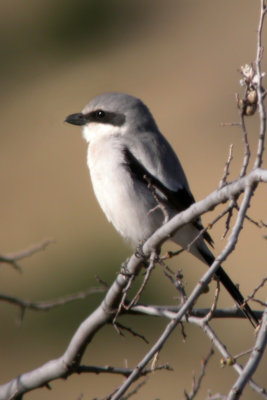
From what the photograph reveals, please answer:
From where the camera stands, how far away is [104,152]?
13.3 feet

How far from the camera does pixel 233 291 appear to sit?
382 centimetres

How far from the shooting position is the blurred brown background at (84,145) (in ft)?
25.0

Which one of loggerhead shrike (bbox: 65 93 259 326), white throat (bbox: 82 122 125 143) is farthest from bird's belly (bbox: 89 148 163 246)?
white throat (bbox: 82 122 125 143)

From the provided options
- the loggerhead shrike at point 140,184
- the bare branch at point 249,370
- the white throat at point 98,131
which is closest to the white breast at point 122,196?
the loggerhead shrike at point 140,184

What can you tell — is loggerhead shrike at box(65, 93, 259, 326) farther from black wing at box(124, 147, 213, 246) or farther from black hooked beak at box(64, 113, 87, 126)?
black hooked beak at box(64, 113, 87, 126)

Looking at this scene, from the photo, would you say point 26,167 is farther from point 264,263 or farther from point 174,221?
point 174,221

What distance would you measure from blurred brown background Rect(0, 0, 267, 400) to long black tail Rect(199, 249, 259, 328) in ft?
9.98

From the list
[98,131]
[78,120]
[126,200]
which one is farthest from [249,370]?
[78,120]

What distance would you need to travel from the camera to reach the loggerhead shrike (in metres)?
3.85

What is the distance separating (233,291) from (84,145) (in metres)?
7.54

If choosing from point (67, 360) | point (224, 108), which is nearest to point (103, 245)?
point (224, 108)

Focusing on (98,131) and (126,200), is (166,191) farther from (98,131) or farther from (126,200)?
(98,131)

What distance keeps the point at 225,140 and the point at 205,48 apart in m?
3.06

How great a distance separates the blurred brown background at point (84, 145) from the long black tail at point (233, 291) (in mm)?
3041
